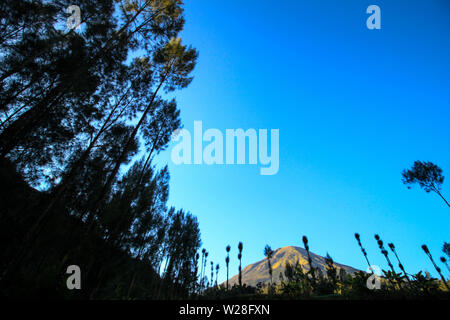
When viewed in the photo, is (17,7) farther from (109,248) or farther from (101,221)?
(109,248)
